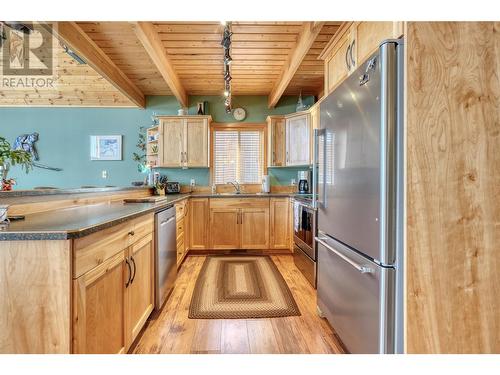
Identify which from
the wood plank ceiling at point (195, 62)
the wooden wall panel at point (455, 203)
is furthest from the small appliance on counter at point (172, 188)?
the wooden wall panel at point (455, 203)

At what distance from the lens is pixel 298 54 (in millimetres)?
2740

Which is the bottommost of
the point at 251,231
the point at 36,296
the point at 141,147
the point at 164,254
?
the point at 251,231

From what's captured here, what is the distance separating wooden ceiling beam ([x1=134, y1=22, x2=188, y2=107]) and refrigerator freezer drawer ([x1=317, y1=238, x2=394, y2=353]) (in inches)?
91.9

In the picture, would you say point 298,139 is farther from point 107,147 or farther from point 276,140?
point 107,147

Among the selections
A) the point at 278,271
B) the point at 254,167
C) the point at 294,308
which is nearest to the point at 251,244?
the point at 278,271

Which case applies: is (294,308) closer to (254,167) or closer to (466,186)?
(466,186)

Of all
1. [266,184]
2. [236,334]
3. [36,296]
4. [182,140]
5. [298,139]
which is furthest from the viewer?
[266,184]

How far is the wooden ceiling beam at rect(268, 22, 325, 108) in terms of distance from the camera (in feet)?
7.45

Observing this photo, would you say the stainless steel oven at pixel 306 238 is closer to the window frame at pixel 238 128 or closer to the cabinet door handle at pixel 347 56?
the cabinet door handle at pixel 347 56

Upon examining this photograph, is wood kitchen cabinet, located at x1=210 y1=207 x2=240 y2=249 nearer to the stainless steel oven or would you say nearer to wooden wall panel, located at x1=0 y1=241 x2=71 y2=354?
the stainless steel oven

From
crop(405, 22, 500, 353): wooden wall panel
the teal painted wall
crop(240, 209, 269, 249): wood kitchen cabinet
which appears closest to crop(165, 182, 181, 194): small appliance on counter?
the teal painted wall

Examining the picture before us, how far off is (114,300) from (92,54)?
2774mm

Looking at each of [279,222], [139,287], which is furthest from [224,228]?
[139,287]

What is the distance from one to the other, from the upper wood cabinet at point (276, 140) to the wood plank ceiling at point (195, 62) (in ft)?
1.90
